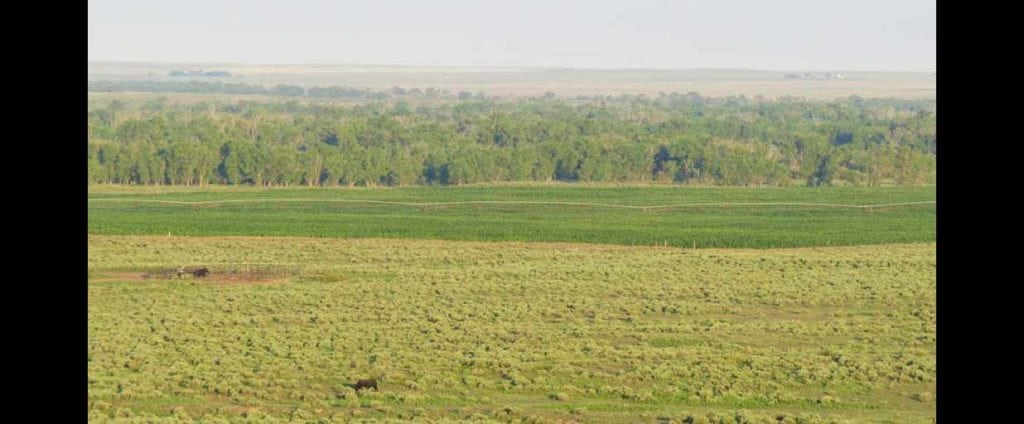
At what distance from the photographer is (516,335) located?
1491 cm

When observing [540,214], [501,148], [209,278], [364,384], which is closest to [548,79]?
[501,148]

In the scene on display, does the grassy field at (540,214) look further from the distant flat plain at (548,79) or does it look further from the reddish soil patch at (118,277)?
the distant flat plain at (548,79)

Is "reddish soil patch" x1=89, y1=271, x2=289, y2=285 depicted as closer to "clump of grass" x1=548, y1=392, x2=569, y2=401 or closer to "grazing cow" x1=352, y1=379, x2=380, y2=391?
"grazing cow" x1=352, y1=379, x2=380, y2=391

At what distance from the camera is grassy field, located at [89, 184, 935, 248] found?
26.3m

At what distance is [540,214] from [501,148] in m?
11.7

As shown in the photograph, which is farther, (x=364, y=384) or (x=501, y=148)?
(x=501, y=148)

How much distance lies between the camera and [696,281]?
2003 centimetres

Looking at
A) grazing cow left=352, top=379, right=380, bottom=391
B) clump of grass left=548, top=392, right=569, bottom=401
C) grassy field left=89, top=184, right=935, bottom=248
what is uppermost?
grassy field left=89, top=184, right=935, bottom=248

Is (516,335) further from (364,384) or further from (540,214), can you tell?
(540,214)

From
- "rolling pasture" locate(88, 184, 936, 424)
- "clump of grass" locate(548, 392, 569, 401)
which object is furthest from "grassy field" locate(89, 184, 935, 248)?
"clump of grass" locate(548, 392, 569, 401)

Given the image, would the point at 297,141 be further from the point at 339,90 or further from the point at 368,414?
the point at 368,414

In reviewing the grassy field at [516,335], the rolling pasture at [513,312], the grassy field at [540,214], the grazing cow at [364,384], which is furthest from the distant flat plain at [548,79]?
the grazing cow at [364,384]

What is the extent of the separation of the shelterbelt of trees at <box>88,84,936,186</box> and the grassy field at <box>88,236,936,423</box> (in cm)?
1455
